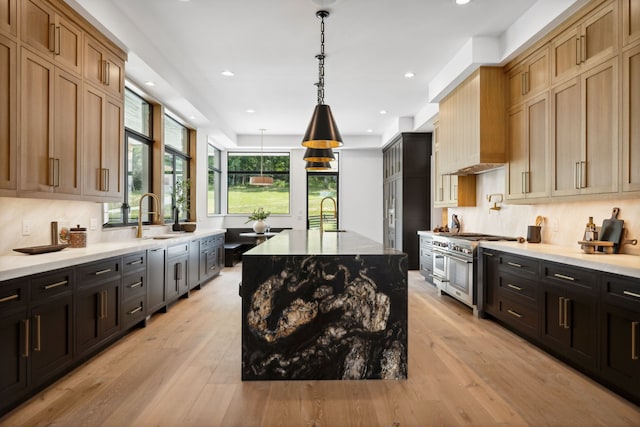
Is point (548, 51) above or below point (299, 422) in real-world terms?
above

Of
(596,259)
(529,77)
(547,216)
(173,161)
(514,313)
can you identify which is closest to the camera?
(596,259)

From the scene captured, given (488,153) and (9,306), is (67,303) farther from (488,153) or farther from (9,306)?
(488,153)

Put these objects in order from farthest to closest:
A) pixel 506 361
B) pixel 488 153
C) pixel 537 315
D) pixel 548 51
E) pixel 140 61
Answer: pixel 488 153 < pixel 140 61 < pixel 548 51 < pixel 537 315 < pixel 506 361

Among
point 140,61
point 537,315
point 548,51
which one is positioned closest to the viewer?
point 537,315

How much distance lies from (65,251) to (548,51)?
4393mm

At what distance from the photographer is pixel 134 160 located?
16.2ft

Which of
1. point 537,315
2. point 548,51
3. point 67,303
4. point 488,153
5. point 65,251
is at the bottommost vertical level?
point 537,315

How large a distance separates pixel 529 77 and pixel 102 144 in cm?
406

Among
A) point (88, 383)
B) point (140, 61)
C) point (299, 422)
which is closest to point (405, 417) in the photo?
point (299, 422)

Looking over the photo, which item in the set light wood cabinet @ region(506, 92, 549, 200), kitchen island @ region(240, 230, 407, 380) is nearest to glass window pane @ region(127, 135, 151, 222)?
kitchen island @ region(240, 230, 407, 380)

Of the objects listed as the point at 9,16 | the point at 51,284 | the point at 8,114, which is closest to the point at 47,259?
the point at 51,284

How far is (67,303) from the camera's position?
258cm

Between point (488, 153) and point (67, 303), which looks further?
point (488, 153)

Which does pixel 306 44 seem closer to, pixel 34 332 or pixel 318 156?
pixel 318 156
